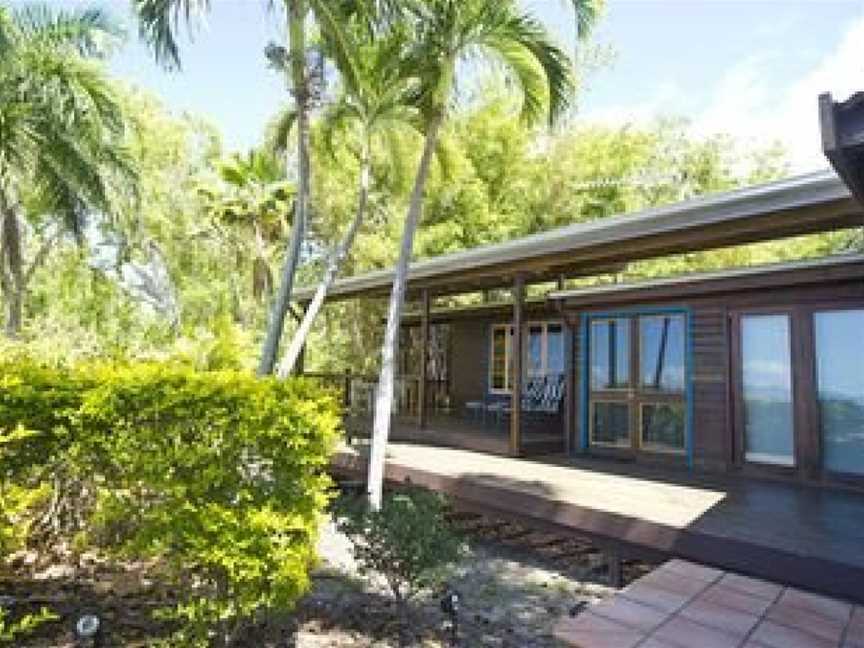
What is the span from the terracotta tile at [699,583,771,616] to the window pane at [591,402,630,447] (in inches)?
184

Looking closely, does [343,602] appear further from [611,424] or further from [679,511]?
[611,424]

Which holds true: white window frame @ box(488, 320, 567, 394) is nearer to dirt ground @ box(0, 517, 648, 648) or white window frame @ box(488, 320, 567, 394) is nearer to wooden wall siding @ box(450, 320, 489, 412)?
wooden wall siding @ box(450, 320, 489, 412)

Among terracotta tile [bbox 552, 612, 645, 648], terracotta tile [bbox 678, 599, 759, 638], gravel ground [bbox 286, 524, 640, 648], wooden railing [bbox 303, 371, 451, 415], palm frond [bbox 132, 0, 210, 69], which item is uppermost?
palm frond [bbox 132, 0, 210, 69]

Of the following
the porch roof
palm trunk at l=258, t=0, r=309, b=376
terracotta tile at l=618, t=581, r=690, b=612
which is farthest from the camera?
palm trunk at l=258, t=0, r=309, b=376

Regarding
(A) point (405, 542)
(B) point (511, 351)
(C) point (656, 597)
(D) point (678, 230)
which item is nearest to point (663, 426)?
(D) point (678, 230)

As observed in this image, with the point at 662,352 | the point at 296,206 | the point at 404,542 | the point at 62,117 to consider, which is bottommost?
the point at 404,542

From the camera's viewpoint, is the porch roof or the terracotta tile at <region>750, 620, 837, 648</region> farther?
the porch roof

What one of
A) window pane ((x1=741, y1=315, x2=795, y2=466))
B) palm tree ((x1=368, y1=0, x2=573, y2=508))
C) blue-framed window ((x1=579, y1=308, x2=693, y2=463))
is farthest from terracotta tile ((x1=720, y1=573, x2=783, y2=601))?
blue-framed window ((x1=579, y1=308, x2=693, y2=463))

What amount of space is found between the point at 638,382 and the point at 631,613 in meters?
5.27

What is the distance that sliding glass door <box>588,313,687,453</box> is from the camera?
835 centimetres

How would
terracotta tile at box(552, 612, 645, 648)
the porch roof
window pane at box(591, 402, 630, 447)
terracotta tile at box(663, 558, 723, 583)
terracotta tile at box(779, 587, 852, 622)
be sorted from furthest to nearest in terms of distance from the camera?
window pane at box(591, 402, 630, 447) < the porch roof < terracotta tile at box(663, 558, 723, 583) < terracotta tile at box(779, 587, 852, 622) < terracotta tile at box(552, 612, 645, 648)

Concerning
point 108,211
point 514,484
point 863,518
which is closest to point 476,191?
point 108,211

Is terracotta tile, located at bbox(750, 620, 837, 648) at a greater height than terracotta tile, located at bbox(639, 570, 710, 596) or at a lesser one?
lesser

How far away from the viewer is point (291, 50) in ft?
22.0
